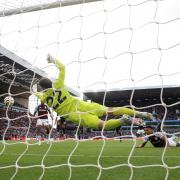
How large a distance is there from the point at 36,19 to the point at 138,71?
1191 mm

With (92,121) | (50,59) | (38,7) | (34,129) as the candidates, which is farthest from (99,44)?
(34,129)

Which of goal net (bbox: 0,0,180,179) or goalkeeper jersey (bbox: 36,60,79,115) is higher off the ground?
goal net (bbox: 0,0,180,179)

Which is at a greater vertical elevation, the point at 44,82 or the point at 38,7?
the point at 38,7

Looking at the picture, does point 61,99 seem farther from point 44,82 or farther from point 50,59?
point 50,59

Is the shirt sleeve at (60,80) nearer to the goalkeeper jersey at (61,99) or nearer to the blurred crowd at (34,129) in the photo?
the goalkeeper jersey at (61,99)

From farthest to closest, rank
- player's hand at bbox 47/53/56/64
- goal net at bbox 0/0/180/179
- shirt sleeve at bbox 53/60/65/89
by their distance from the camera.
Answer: shirt sleeve at bbox 53/60/65/89 → player's hand at bbox 47/53/56/64 → goal net at bbox 0/0/180/179

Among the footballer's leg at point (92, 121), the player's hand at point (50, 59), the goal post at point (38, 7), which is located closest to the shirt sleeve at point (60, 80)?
the player's hand at point (50, 59)

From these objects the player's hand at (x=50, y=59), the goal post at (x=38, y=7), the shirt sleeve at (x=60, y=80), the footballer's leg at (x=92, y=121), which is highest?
the goal post at (x=38, y=7)

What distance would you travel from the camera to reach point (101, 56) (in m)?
3.16

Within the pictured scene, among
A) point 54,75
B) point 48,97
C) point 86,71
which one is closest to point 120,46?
point 86,71

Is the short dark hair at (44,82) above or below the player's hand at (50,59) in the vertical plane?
below

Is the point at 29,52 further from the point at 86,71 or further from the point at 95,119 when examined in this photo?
the point at 95,119

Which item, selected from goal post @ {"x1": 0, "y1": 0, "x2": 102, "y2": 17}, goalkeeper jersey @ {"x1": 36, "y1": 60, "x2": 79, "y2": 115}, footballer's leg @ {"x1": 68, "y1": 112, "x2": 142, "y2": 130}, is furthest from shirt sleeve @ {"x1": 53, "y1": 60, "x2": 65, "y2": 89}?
goal post @ {"x1": 0, "y1": 0, "x2": 102, "y2": 17}

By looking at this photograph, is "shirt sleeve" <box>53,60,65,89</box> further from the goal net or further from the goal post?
the goal post
